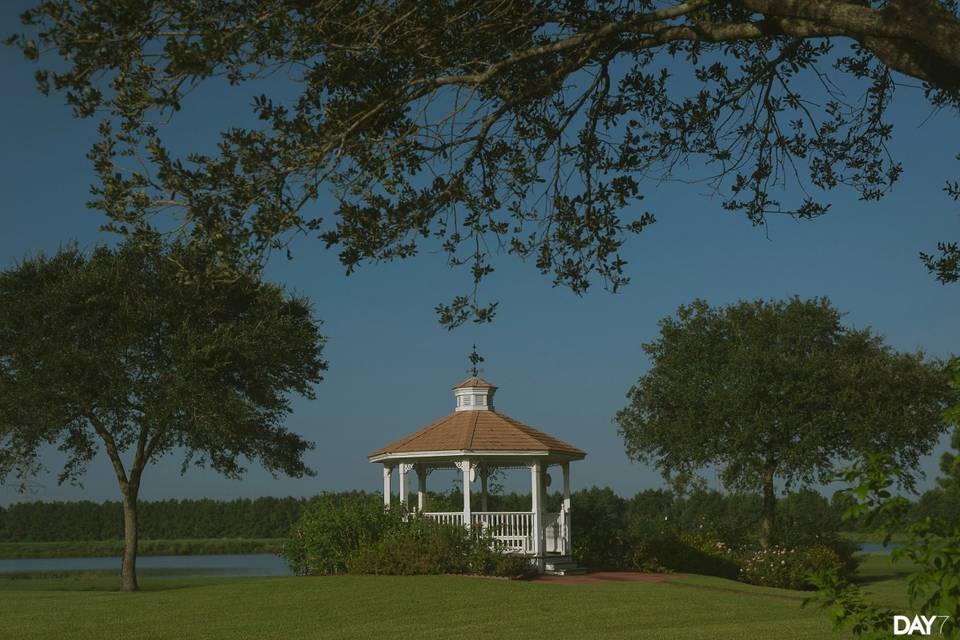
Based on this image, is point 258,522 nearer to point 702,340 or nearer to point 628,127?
point 702,340

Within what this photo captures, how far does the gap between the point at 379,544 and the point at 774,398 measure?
1435cm

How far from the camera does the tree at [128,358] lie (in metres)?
25.2

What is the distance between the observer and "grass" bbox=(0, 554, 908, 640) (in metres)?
14.1

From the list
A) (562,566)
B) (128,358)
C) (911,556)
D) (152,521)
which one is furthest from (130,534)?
(152,521)

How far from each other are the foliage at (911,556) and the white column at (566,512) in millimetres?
20614

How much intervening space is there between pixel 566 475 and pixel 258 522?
5316cm

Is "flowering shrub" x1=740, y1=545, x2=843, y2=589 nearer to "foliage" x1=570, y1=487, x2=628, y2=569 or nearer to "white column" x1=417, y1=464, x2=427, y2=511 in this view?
"foliage" x1=570, y1=487, x2=628, y2=569

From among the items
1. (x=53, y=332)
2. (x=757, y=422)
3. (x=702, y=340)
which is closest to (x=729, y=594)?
(x=757, y=422)

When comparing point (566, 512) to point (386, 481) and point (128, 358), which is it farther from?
point (128, 358)

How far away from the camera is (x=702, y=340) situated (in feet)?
109

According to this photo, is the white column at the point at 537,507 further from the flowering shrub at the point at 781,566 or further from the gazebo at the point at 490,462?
the flowering shrub at the point at 781,566

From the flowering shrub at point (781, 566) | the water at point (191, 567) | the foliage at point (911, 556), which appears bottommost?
the water at point (191, 567)

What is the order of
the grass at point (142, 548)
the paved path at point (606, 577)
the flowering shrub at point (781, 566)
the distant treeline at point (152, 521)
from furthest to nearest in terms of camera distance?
the distant treeline at point (152, 521) < the grass at point (142, 548) < the flowering shrub at point (781, 566) < the paved path at point (606, 577)

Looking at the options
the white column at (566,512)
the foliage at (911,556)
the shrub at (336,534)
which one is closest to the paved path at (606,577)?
the white column at (566,512)
